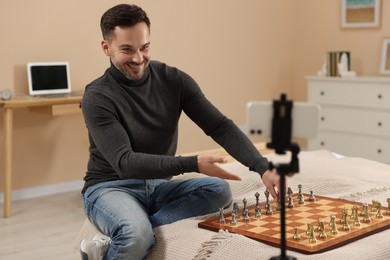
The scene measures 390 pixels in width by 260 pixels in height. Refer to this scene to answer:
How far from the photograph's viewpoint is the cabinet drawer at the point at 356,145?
4883 millimetres

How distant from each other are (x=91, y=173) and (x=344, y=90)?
313 cm

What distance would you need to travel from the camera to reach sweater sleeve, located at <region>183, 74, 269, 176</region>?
7.44ft

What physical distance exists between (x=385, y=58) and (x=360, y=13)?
0.44 m

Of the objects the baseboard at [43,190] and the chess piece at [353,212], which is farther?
the baseboard at [43,190]

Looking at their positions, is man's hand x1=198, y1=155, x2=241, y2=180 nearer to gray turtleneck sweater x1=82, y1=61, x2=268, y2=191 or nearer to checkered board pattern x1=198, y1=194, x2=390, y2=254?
gray turtleneck sweater x1=82, y1=61, x2=268, y2=191

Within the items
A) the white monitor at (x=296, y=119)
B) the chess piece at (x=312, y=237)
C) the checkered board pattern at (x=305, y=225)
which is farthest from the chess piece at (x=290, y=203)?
the white monitor at (x=296, y=119)

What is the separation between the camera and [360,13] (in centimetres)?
532

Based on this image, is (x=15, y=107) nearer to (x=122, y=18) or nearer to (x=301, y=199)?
(x=122, y=18)

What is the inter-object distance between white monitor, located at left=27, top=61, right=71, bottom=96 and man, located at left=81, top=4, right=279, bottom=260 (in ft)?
6.34

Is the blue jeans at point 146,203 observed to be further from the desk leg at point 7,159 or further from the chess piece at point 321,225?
the desk leg at point 7,159

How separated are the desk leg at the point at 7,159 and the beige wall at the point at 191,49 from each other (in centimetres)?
34

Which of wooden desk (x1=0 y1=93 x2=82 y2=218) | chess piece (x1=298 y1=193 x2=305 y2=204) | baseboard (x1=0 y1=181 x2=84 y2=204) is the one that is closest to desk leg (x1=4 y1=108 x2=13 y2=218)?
wooden desk (x1=0 y1=93 x2=82 y2=218)

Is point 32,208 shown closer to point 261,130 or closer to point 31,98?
point 31,98

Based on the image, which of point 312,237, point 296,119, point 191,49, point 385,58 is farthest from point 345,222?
point 385,58
